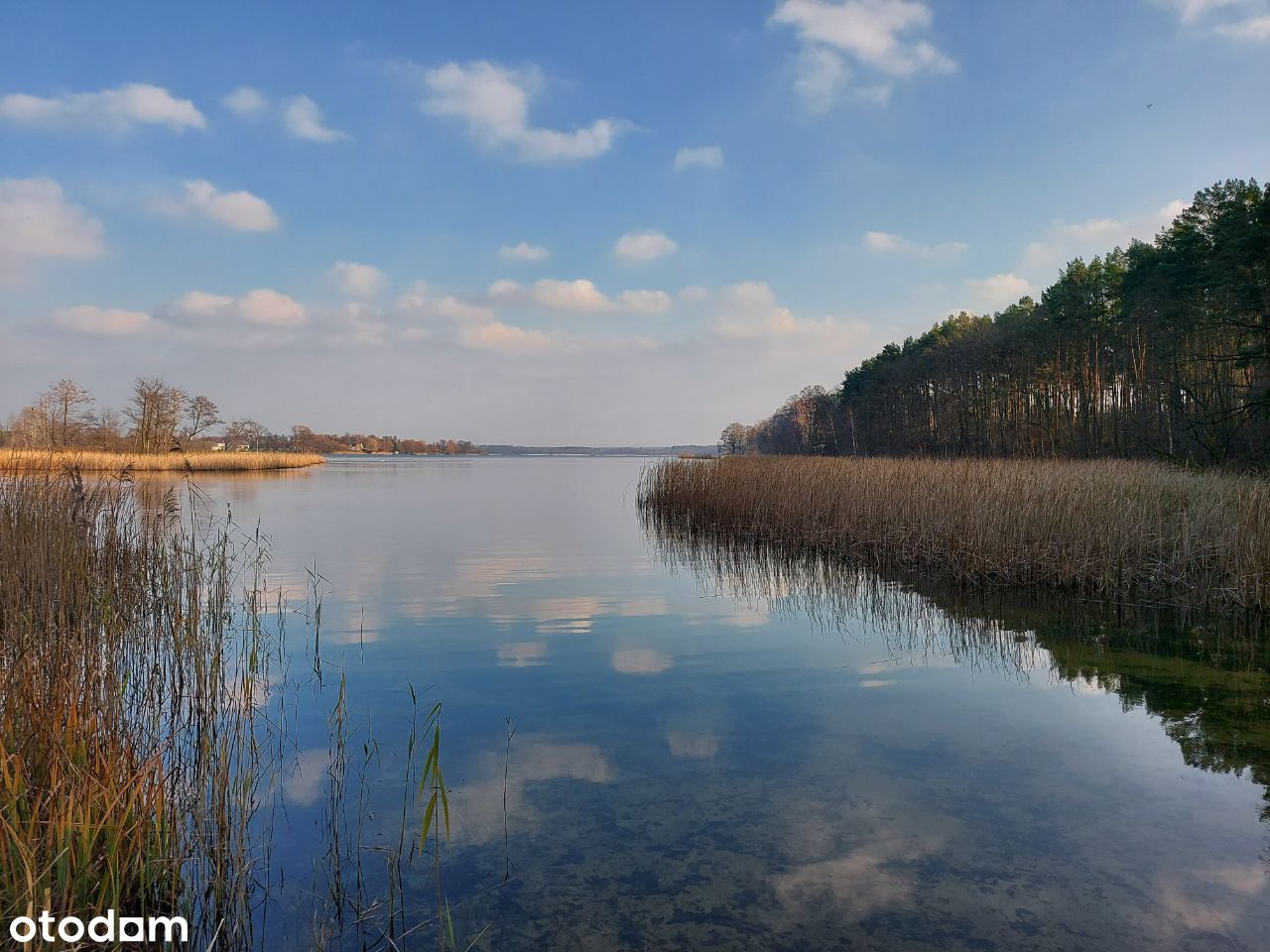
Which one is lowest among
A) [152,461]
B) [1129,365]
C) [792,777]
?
[792,777]

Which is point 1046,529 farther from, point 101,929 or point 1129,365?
point 1129,365

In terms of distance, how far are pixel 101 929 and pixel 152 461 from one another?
35.5m

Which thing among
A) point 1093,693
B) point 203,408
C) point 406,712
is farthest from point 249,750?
point 203,408

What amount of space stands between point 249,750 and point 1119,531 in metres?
8.30

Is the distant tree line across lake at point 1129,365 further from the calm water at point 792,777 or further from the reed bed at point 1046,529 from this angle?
the calm water at point 792,777

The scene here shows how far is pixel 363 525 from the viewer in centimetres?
1438

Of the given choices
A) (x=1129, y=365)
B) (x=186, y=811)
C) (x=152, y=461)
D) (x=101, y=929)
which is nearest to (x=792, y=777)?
(x=186, y=811)

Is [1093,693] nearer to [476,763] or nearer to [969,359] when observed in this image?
[476,763]

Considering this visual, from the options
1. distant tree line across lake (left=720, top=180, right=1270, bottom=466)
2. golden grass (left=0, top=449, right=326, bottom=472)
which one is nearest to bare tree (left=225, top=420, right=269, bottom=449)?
golden grass (left=0, top=449, right=326, bottom=472)

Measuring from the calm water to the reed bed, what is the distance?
115 cm

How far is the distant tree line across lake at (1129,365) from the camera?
576 inches

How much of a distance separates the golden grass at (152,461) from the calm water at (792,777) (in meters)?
2.64

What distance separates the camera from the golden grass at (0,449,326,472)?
6094 mm

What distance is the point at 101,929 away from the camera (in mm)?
1951
